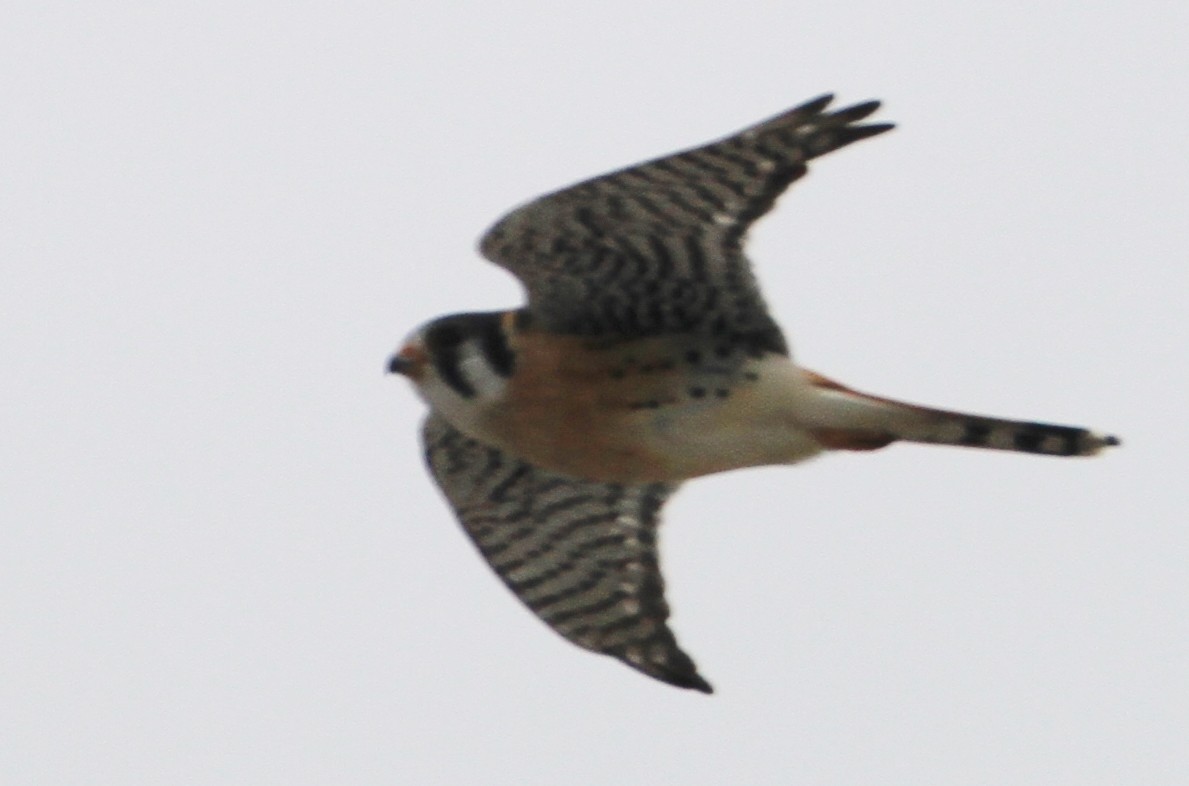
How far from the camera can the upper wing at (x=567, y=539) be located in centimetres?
809

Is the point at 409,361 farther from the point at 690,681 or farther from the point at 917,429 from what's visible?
the point at 917,429

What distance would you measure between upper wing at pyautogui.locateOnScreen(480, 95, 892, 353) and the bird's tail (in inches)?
11.1

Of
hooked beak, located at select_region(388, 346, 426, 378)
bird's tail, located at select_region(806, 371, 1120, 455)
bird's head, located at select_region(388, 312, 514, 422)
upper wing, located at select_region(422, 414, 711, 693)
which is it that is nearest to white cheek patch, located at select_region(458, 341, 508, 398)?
bird's head, located at select_region(388, 312, 514, 422)

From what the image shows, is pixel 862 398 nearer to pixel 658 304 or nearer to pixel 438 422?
pixel 658 304

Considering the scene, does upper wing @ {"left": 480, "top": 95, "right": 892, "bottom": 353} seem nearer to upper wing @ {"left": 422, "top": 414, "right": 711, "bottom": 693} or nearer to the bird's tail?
the bird's tail

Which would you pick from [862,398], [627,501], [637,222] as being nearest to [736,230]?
[637,222]

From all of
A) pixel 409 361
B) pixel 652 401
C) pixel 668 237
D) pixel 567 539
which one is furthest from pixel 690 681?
pixel 668 237

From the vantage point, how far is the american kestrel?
23.1 ft

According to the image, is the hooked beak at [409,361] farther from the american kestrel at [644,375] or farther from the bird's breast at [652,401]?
the bird's breast at [652,401]

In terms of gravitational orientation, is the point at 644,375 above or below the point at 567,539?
above

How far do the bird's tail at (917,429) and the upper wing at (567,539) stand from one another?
2.79 ft

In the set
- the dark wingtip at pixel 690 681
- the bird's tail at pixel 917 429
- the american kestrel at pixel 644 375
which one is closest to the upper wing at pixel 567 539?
the american kestrel at pixel 644 375

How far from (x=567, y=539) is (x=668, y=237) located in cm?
155

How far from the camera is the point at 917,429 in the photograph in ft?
24.1
